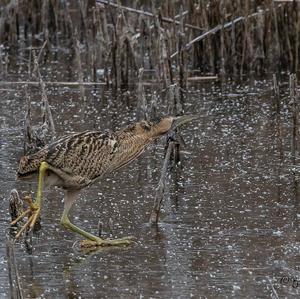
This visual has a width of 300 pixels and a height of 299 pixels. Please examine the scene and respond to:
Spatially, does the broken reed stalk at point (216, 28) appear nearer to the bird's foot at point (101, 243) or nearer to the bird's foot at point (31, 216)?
the bird's foot at point (101, 243)

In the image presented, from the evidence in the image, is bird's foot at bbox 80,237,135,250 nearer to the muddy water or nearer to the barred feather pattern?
the muddy water

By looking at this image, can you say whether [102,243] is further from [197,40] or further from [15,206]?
[197,40]

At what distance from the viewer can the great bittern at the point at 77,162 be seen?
23.9ft

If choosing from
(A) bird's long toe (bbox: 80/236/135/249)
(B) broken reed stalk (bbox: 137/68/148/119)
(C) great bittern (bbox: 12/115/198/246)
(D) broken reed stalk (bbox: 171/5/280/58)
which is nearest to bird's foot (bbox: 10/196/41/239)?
(C) great bittern (bbox: 12/115/198/246)

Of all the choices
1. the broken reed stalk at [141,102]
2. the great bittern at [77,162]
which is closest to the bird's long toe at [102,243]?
the great bittern at [77,162]

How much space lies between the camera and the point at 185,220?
7.89 m

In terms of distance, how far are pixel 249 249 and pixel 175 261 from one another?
0.57 meters

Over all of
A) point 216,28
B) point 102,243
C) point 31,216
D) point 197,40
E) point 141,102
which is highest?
point 216,28

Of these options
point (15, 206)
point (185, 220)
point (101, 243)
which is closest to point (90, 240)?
point (101, 243)

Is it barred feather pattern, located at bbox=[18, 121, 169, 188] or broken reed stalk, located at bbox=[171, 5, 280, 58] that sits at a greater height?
broken reed stalk, located at bbox=[171, 5, 280, 58]

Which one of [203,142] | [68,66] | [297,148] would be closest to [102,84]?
[68,66]

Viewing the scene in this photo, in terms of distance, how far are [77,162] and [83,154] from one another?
77 millimetres

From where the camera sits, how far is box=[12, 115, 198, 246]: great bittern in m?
7.29

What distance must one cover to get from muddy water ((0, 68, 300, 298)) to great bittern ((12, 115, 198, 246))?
230 millimetres
